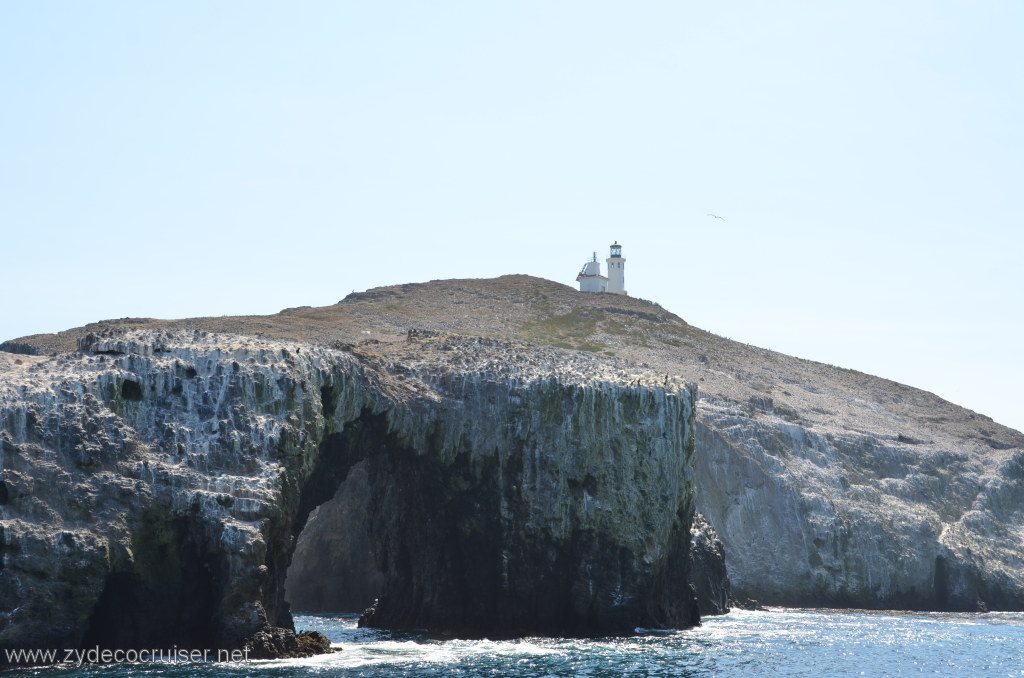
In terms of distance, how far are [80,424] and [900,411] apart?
304ft

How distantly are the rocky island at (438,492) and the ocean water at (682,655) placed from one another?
9.67ft

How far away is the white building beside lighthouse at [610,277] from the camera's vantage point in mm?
157875

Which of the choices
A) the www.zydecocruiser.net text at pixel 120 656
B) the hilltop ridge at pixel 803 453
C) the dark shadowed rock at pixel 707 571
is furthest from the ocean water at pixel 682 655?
the hilltop ridge at pixel 803 453

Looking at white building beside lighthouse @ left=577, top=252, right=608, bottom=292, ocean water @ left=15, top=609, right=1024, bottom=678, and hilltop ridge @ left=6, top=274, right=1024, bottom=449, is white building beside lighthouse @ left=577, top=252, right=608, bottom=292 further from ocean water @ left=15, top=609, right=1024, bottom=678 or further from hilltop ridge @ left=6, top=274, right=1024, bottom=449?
ocean water @ left=15, top=609, right=1024, bottom=678

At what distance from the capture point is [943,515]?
10362 cm

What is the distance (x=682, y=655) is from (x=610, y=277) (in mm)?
103055

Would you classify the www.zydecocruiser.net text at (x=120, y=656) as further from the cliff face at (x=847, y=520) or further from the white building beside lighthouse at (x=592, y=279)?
the white building beside lighthouse at (x=592, y=279)

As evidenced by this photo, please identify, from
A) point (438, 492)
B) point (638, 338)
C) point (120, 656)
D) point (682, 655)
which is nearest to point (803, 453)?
point (638, 338)

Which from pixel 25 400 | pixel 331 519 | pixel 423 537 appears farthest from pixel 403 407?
pixel 331 519

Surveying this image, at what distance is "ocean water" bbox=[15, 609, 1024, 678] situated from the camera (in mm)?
49719

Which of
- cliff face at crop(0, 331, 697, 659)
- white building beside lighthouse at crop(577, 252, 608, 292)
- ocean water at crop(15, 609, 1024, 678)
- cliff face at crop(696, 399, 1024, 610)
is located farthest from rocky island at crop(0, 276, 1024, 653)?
white building beside lighthouse at crop(577, 252, 608, 292)

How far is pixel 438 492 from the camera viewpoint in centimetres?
6738

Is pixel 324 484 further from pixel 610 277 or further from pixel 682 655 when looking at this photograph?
pixel 610 277

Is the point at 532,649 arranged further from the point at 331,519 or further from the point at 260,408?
the point at 331,519
